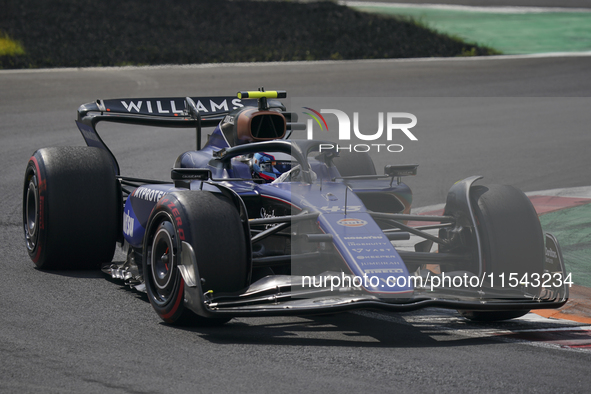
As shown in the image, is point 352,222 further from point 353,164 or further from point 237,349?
point 353,164

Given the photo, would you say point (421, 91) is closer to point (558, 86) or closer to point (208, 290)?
point (558, 86)

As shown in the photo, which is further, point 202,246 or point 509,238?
point 509,238

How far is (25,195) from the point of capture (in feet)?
24.8

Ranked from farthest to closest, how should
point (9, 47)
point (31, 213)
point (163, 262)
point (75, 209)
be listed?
point (9, 47) < point (31, 213) < point (75, 209) < point (163, 262)

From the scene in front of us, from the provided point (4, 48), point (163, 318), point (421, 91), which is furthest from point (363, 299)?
point (4, 48)

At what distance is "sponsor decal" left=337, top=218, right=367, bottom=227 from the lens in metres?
5.33

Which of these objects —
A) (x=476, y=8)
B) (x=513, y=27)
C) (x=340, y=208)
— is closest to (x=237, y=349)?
(x=340, y=208)

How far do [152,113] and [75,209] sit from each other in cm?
162

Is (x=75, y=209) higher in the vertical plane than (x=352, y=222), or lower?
lower

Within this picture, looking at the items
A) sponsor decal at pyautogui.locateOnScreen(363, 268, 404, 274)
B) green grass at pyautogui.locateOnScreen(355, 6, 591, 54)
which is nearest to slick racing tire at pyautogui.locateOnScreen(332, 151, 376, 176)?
sponsor decal at pyautogui.locateOnScreen(363, 268, 404, 274)

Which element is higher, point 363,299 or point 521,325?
point 363,299

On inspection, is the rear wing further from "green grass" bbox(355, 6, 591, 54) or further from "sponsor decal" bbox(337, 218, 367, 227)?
"green grass" bbox(355, 6, 591, 54)

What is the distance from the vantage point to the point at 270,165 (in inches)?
261

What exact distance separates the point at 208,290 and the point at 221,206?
0.55 meters
